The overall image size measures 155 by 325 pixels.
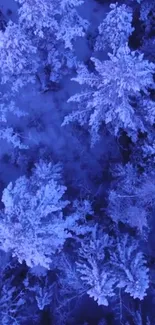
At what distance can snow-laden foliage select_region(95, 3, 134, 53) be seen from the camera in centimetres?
790

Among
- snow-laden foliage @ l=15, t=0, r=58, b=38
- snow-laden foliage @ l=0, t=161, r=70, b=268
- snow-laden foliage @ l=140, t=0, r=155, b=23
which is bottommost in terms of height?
snow-laden foliage @ l=0, t=161, r=70, b=268

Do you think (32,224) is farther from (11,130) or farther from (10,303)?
(11,130)

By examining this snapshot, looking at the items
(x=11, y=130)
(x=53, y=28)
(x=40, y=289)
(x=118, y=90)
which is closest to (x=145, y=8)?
(x=53, y=28)

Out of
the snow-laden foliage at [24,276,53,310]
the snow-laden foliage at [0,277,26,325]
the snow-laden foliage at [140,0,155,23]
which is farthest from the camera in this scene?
the snow-laden foliage at [24,276,53,310]

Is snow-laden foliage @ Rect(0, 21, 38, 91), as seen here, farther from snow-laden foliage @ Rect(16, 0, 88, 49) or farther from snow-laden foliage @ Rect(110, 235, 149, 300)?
snow-laden foliage @ Rect(110, 235, 149, 300)

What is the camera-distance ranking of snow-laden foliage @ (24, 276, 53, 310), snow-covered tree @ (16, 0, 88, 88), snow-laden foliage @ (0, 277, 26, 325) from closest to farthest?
1. snow-covered tree @ (16, 0, 88, 88)
2. snow-laden foliage @ (0, 277, 26, 325)
3. snow-laden foliage @ (24, 276, 53, 310)

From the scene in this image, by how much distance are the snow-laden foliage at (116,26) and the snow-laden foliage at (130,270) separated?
5.03 m

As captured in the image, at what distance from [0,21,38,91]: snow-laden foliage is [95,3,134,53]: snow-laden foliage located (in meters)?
1.87

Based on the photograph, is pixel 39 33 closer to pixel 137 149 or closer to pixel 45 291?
pixel 137 149

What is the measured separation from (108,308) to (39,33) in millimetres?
8421

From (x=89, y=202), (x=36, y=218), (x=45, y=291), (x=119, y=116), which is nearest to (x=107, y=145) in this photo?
(x=89, y=202)

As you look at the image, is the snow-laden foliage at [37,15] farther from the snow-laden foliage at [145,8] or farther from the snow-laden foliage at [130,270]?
the snow-laden foliage at [130,270]

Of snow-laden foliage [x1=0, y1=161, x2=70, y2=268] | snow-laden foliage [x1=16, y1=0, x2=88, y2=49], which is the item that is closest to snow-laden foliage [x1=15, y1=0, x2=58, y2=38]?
snow-laden foliage [x1=16, y1=0, x2=88, y2=49]

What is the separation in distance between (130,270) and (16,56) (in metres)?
5.93
